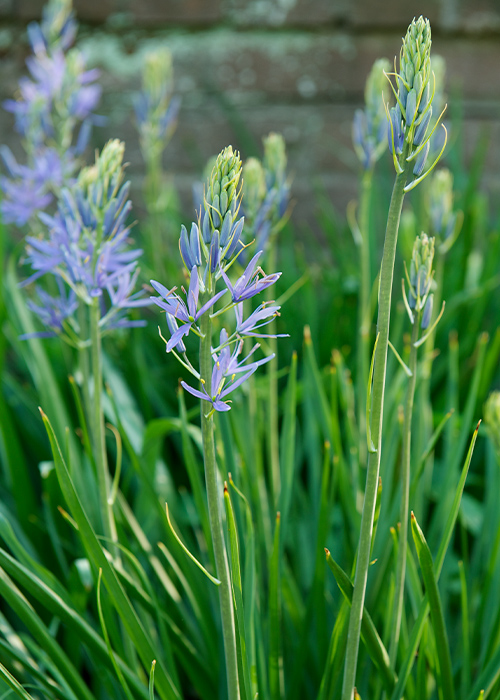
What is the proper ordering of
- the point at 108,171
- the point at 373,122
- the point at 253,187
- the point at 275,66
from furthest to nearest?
the point at 275,66, the point at 373,122, the point at 253,187, the point at 108,171

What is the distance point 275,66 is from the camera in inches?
88.2

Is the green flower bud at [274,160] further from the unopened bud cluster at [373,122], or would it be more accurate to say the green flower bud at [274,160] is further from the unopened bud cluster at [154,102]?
the unopened bud cluster at [154,102]

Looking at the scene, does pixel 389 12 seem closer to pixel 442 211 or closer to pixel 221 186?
pixel 442 211

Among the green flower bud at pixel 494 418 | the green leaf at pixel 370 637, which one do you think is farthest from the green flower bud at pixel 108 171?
the green flower bud at pixel 494 418

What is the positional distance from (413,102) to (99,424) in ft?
1.66

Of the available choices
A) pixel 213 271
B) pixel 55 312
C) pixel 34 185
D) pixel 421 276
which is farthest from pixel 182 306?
pixel 34 185

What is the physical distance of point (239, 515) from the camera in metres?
0.87

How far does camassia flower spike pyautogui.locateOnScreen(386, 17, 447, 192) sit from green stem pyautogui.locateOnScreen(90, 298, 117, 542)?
394 mm

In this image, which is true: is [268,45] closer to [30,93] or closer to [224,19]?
[224,19]

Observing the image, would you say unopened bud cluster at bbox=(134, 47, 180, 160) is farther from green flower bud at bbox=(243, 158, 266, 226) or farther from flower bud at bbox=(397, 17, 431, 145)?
flower bud at bbox=(397, 17, 431, 145)

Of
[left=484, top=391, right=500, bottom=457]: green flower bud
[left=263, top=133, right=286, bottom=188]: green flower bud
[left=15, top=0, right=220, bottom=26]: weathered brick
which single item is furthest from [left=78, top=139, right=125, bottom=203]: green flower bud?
[left=15, top=0, right=220, bottom=26]: weathered brick

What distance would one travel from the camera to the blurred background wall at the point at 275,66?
2.14 m

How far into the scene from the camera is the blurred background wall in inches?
84.4

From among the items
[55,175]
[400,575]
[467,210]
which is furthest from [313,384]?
[467,210]
